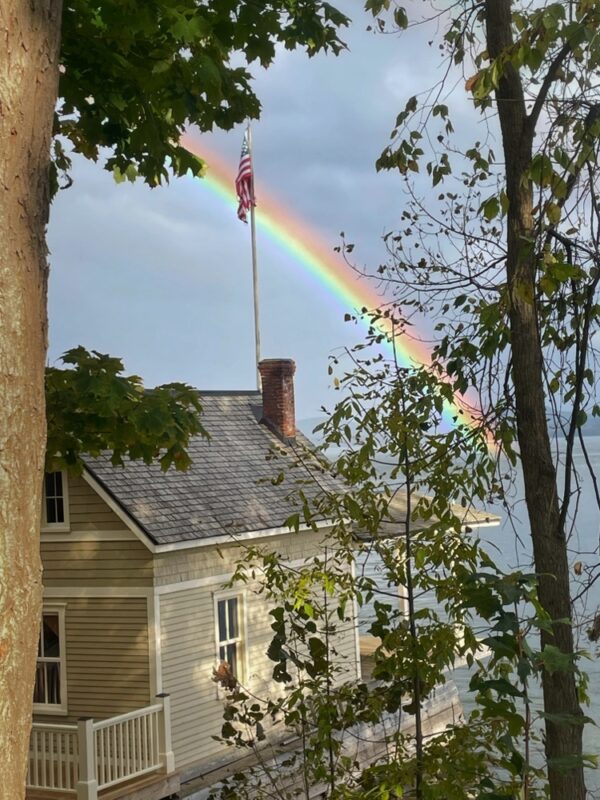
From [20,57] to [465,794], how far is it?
421cm

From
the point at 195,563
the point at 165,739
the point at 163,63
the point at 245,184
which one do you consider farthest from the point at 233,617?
the point at 245,184

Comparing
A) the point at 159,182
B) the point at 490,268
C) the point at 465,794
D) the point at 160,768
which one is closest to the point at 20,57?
the point at 490,268

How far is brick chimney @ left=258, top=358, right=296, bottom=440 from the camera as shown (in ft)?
74.7

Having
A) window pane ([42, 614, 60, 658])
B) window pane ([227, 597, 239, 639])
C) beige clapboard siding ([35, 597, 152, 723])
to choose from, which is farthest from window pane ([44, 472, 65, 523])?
window pane ([227, 597, 239, 639])

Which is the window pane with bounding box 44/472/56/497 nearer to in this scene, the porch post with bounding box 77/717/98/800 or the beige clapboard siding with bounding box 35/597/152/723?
the beige clapboard siding with bounding box 35/597/152/723

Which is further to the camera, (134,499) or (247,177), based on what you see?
(247,177)

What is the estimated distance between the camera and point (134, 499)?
17.0m

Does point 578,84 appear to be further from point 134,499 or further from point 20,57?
point 134,499

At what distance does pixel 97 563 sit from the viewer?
17.2m

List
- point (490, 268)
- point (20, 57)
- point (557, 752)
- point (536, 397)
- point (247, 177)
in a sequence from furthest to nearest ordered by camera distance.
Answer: point (247, 177) < point (490, 268) < point (536, 397) < point (557, 752) < point (20, 57)

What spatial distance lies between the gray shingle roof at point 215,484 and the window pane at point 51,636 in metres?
2.96

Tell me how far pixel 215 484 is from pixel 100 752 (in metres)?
6.64

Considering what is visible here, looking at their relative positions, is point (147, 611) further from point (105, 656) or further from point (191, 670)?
point (191, 670)

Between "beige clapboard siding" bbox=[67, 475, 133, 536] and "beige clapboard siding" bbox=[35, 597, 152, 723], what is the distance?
4.34 feet
